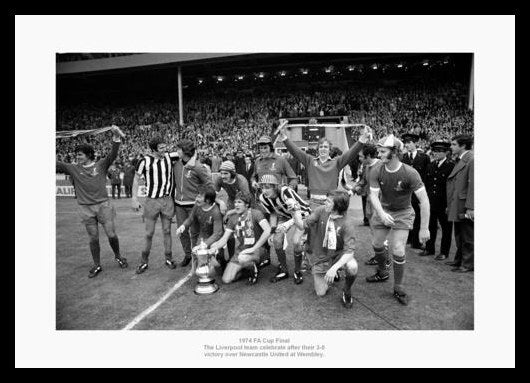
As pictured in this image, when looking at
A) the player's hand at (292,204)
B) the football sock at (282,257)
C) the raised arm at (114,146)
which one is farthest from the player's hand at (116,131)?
the football sock at (282,257)

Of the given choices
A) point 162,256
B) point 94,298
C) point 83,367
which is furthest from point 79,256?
point 83,367

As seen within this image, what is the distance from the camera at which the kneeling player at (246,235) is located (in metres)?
4.43

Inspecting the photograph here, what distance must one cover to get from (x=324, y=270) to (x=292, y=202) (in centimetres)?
95

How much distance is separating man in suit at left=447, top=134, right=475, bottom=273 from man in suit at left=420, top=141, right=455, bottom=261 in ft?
1.24

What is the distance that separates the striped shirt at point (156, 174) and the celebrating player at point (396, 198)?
10.2 ft

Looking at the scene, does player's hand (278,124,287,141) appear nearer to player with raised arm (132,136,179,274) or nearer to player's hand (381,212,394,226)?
player's hand (381,212,394,226)

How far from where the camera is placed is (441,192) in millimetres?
5422

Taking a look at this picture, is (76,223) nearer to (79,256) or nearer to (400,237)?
(79,256)

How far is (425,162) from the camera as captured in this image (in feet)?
20.4

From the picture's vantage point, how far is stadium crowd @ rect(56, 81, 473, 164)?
67.5 feet

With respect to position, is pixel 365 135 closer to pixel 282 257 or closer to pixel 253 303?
pixel 282 257

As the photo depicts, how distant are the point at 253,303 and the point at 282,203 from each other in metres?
1.44

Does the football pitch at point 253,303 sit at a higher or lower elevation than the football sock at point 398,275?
lower

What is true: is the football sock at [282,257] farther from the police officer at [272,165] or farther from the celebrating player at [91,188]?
the celebrating player at [91,188]
